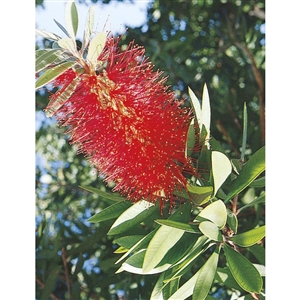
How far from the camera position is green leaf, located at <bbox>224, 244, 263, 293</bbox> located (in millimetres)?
668

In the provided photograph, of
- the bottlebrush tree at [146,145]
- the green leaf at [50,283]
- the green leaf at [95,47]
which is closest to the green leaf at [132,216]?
the bottlebrush tree at [146,145]

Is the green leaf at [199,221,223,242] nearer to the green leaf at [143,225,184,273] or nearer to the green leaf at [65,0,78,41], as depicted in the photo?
the green leaf at [143,225,184,273]

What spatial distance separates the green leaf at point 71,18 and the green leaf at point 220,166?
24cm

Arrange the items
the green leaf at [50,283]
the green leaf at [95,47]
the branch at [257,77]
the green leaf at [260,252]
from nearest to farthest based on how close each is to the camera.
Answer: the green leaf at [95,47] < the green leaf at [260,252] < the green leaf at [50,283] < the branch at [257,77]

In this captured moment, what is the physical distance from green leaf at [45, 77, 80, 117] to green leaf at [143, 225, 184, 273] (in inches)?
8.7

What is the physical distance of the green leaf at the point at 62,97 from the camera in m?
0.64

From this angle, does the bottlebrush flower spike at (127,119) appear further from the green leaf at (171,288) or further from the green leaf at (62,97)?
the green leaf at (171,288)

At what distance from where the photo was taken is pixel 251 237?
684 millimetres

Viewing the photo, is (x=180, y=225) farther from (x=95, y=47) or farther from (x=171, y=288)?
(x=95, y=47)

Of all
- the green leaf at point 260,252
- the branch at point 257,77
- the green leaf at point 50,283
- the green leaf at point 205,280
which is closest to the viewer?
the green leaf at point 205,280

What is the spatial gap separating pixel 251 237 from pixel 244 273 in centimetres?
5

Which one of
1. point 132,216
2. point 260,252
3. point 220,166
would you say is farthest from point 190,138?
point 260,252
